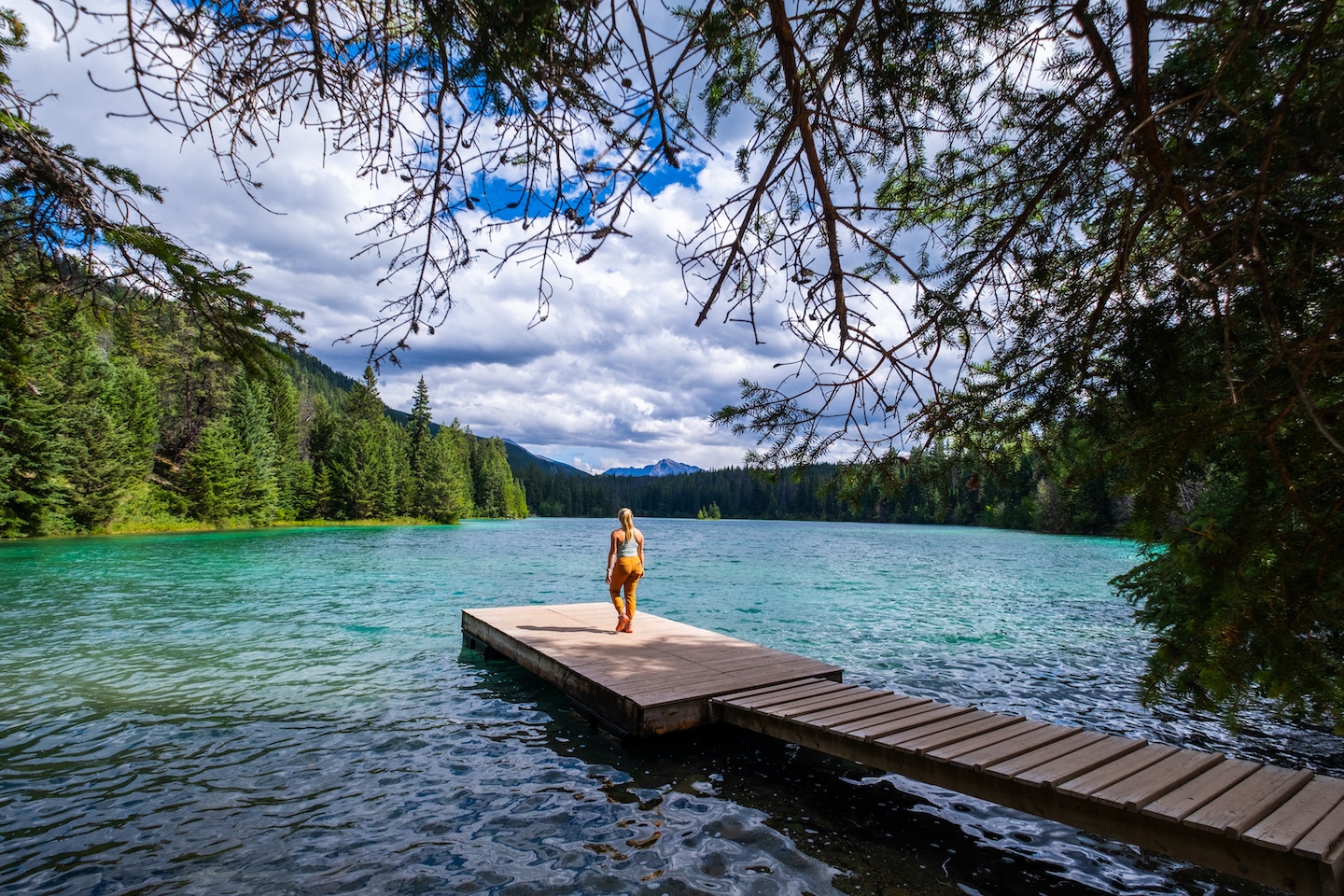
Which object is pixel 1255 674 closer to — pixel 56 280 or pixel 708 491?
pixel 56 280

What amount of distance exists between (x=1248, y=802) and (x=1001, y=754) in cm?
130

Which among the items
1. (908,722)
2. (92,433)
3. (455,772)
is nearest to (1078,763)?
(908,722)

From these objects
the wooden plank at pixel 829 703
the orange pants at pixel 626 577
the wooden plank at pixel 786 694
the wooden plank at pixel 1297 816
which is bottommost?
the wooden plank at pixel 786 694

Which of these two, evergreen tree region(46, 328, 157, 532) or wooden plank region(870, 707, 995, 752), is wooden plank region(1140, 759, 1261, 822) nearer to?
wooden plank region(870, 707, 995, 752)

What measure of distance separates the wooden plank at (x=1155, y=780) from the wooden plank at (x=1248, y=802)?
22 cm

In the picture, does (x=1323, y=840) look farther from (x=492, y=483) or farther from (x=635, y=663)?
(x=492, y=483)

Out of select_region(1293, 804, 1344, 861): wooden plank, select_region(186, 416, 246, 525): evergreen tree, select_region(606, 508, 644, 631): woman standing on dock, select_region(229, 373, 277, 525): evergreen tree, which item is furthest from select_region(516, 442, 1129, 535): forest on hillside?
select_region(229, 373, 277, 525): evergreen tree

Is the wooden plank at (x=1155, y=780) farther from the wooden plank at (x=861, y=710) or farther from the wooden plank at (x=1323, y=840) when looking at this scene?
the wooden plank at (x=861, y=710)

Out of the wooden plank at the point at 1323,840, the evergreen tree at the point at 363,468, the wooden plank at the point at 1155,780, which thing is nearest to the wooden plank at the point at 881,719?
the wooden plank at the point at 1155,780

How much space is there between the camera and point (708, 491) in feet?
486

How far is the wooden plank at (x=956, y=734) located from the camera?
187 inches

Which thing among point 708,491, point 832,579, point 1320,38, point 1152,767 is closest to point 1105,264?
point 1320,38

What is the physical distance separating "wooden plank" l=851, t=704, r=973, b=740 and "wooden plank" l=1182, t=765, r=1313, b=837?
1953 millimetres

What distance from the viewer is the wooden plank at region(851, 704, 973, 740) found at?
5.08m
